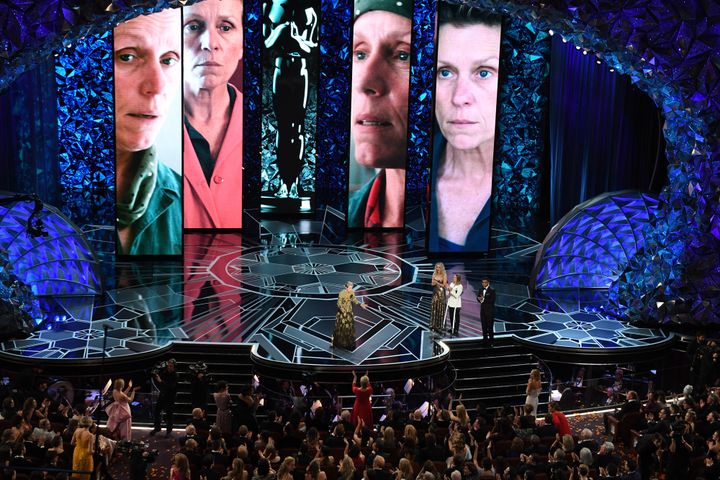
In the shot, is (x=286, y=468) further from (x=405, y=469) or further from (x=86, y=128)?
(x=86, y=128)

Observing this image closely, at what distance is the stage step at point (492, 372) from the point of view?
16547mm

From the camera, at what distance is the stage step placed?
16.5 metres

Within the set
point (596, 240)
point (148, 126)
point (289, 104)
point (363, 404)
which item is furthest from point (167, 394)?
point (289, 104)

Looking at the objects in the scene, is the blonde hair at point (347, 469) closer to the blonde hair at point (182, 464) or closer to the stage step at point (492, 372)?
the blonde hair at point (182, 464)

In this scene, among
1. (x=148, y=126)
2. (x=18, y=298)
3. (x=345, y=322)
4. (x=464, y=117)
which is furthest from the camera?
(x=464, y=117)

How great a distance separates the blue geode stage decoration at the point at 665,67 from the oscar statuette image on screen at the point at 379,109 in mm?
6472

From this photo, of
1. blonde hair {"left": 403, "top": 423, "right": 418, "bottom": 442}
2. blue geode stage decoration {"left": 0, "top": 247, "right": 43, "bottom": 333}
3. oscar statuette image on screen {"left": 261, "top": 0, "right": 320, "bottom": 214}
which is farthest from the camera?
oscar statuette image on screen {"left": 261, "top": 0, "right": 320, "bottom": 214}

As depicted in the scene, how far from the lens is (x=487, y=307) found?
1714 cm

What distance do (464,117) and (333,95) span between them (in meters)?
6.73

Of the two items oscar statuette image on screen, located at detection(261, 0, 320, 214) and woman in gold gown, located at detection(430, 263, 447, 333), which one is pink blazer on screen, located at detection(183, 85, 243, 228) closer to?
oscar statuette image on screen, located at detection(261, 0, 320, 214)

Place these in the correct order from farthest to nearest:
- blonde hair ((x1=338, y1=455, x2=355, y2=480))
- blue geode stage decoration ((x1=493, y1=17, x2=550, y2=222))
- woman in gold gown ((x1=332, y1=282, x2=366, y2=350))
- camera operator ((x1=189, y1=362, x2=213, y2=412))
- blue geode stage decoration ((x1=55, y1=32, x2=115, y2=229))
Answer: blue geode stage decoration ((x1=493, y1=17, x2=550, y2=222))
blue geode stage decoration ((x1=55, y1=32, x2=115, y2=229))
woman in gold gown ((x1=332, y1=282, x2=366, y2=350))
camera operator ((x1=189, y1=362, x2=213, y2=412))
blonde hair ((x1=338, y1=455, x2=355, y2=480))

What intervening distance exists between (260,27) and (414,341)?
12.1 metres

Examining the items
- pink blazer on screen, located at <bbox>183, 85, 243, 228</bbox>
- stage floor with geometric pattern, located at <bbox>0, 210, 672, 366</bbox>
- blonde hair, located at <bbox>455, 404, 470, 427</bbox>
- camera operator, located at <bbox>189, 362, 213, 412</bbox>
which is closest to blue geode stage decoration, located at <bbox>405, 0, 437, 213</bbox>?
stage floor with geometric pattern, located at <bbox>0, 210, 672, 366</bbox>

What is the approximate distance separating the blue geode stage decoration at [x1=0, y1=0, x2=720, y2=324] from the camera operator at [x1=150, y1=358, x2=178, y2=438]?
6.07m
